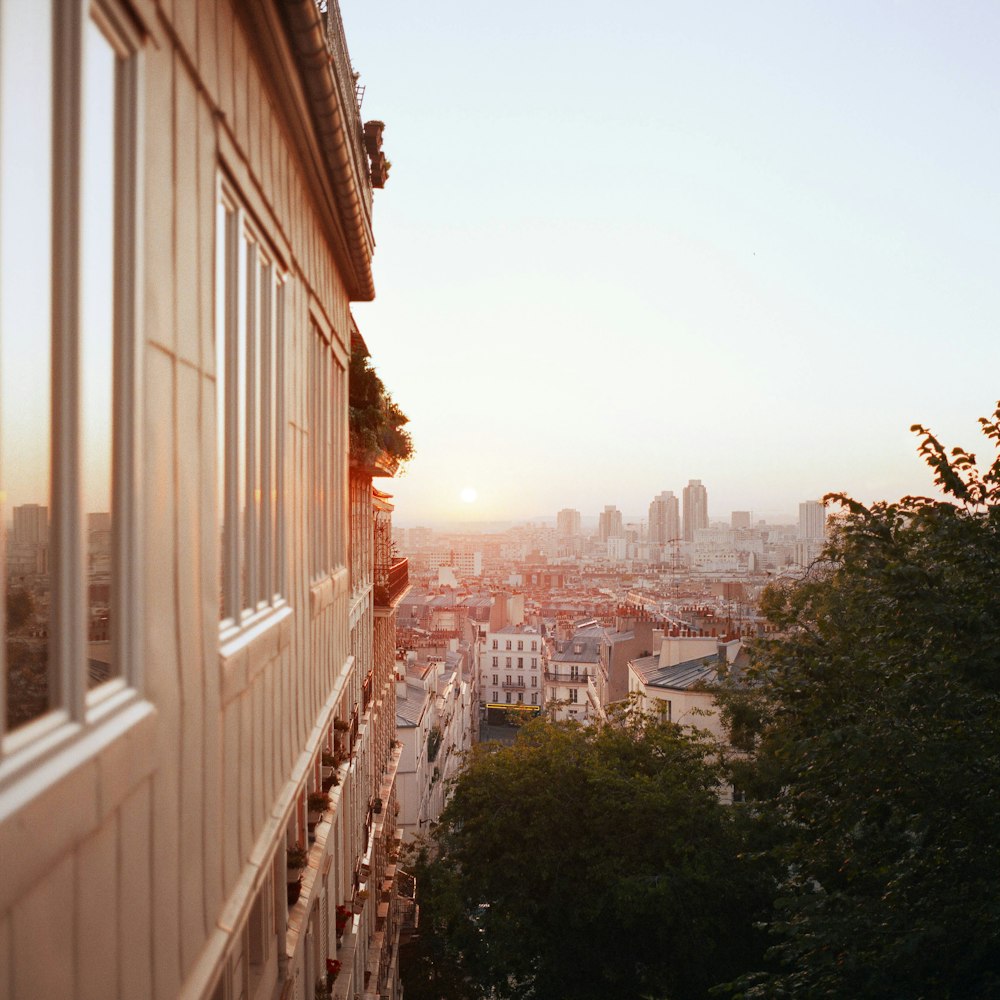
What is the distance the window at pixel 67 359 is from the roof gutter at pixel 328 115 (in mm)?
1994

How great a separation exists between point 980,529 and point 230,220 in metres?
8.33

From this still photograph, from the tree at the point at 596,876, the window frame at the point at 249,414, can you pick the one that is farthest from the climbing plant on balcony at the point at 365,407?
the tree at the point at 596,876

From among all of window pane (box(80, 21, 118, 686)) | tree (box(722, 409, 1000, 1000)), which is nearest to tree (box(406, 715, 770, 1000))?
tree (box(722, 409, 1000, 1000))

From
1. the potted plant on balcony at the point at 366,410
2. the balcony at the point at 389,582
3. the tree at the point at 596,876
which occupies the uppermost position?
the potted plant on balcony at the point at 366,410

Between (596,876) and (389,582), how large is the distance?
22.2 ft

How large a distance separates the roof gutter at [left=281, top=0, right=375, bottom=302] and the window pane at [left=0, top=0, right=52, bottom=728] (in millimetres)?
2584

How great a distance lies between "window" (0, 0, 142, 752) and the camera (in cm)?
202

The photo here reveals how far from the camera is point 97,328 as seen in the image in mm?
2480

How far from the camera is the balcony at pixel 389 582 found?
63.4 ft

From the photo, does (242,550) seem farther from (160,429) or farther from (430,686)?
(430,686)

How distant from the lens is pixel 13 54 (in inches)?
77.9

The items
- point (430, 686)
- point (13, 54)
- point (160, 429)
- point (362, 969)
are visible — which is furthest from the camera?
point (430, 686)

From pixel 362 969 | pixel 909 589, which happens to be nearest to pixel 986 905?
pixel 909 589

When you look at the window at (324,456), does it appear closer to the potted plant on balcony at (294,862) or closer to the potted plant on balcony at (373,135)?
the potted plant on balcony at (294,862)
